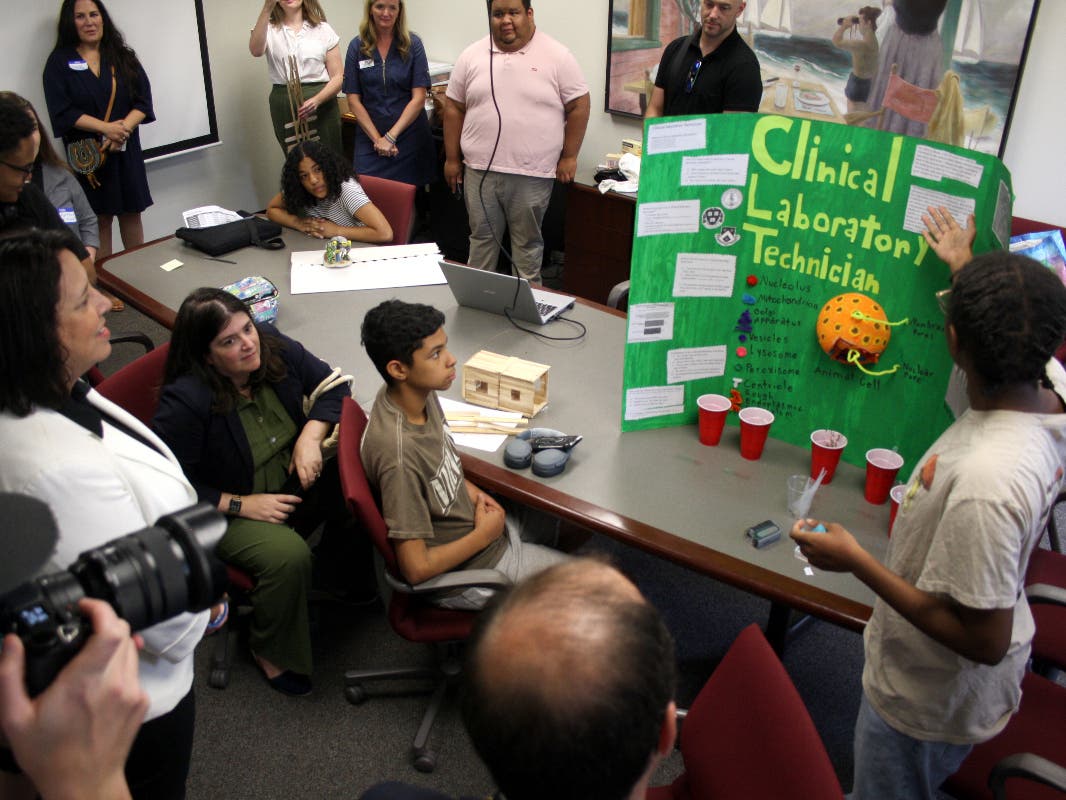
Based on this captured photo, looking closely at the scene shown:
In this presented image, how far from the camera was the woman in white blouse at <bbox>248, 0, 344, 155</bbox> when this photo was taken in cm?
493

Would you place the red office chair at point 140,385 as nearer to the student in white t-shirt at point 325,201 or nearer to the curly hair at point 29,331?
the curly hair at point 29,331

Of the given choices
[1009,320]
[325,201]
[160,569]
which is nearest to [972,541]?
[1009,320]

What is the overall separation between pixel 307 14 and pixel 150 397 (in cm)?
338

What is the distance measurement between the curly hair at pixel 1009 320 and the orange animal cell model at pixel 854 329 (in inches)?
25.4

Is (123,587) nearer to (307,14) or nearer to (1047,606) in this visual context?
(1047,606)

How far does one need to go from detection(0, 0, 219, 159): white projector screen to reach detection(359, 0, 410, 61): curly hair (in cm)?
140

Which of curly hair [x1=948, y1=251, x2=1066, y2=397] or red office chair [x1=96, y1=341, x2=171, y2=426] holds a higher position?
curly hair [x1=948, y1=251, x2=1066, y2=397]

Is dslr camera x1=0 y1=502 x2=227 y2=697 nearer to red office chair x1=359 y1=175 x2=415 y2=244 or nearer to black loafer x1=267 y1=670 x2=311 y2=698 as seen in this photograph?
black loafer x1=267 y1=670 x2=311 y2=698

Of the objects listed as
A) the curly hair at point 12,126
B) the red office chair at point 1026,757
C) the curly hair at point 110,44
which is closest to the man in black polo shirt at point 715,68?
the curly hair at point 12,126

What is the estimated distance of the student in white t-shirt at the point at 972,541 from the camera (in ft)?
4.16

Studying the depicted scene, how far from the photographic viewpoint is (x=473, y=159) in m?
4.15

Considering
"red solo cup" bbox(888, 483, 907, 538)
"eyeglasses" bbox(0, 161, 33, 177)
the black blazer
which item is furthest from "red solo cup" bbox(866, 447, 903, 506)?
"eyeglasses" bbox(0, 161, 33, 177)

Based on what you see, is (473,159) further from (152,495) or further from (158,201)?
(152,495)

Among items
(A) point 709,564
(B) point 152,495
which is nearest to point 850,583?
(A) point 709,564
